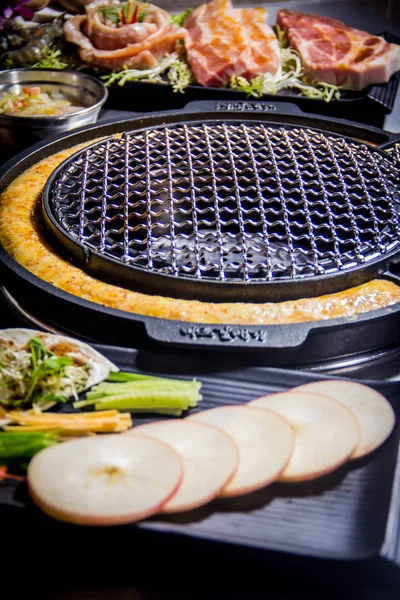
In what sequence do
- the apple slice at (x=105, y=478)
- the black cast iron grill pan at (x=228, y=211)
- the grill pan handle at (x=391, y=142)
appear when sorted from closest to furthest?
the apple slice at (x=105, y=478), the black cast iron grill pan at (x=228, y=211), the grill pan handle at (x=391, y=142)

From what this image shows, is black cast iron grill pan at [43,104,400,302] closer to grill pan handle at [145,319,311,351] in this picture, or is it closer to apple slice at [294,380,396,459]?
grill pan handle at [145,319,311,351]

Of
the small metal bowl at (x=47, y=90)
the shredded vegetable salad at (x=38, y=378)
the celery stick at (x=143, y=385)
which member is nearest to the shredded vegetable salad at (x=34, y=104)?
the small metal bowl at (x=47, y=90)

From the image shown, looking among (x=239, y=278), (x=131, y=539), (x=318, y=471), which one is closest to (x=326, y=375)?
(x=318, y=471)

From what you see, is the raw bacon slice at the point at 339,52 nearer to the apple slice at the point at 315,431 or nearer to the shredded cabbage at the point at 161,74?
the shredded cabbage at the point at 161,74

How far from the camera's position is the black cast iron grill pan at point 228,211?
87.4 inches

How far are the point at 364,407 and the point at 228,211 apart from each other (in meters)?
1.01

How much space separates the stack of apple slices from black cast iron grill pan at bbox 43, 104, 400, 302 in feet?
1.62

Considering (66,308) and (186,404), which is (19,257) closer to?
(66,308)

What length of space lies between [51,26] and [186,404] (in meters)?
3.83

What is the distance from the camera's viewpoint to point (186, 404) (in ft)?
6.07

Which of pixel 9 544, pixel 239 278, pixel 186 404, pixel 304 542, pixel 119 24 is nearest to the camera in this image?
pixel 304 542

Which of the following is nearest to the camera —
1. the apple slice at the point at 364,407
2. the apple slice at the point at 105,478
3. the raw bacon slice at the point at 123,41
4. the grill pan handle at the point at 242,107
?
the apple slice at the point at 105,478

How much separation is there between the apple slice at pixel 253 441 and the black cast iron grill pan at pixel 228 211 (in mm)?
494

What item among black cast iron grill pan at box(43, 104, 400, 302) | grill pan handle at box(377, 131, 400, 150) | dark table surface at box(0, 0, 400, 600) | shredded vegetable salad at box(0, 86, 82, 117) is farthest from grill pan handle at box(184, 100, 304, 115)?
dark table surface at box(0, 0, 400, 600)
